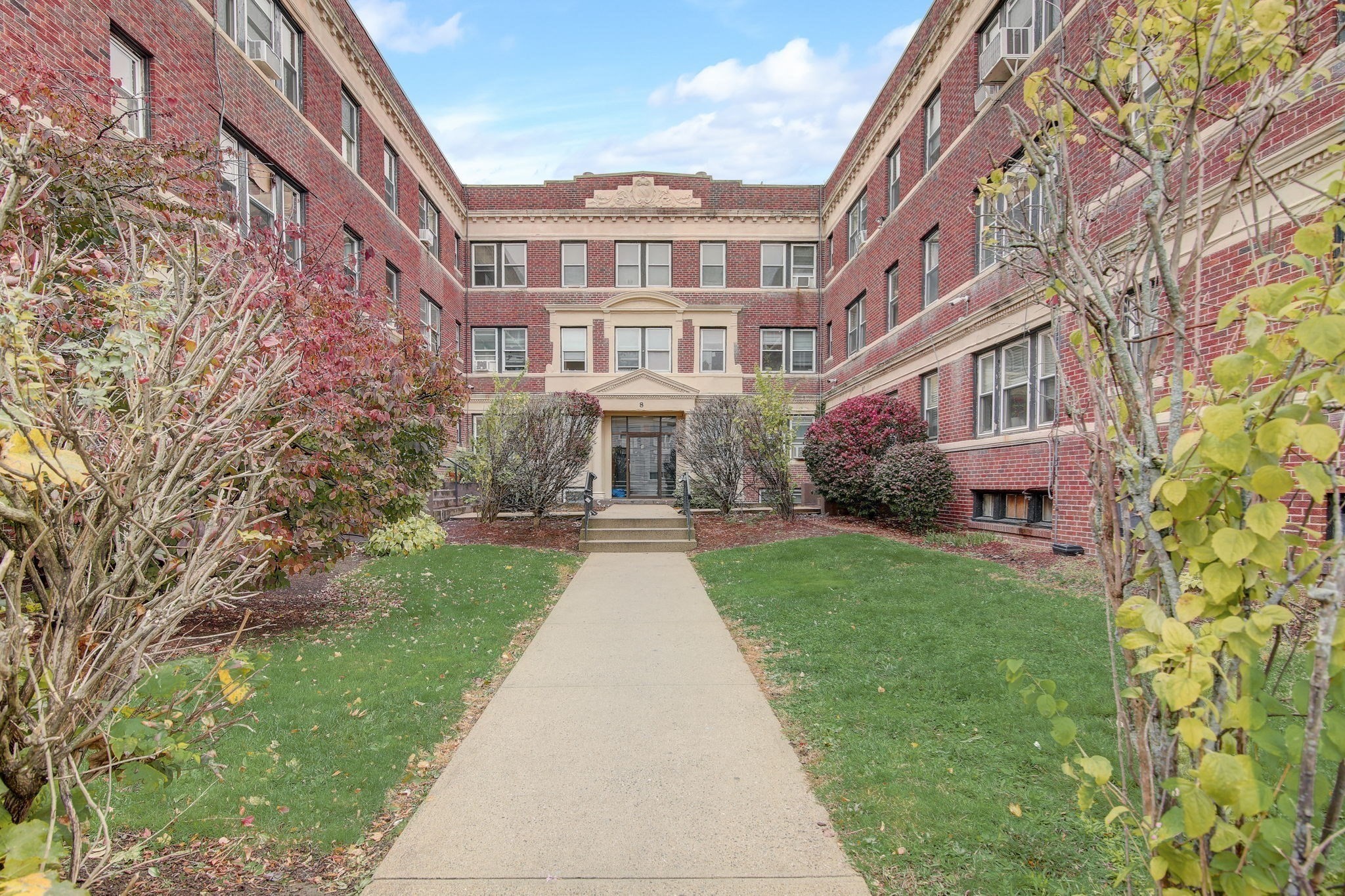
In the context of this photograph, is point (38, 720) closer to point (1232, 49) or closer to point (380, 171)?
point (1232, 49)

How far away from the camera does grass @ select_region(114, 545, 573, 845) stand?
10.6 feet

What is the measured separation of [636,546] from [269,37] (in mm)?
11404

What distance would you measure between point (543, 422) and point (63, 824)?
507 inches

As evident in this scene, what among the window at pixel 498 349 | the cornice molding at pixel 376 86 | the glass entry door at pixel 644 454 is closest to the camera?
the cornice molding at pixel 376 86

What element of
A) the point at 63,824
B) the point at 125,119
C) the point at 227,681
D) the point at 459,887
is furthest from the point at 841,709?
the point at 125,119

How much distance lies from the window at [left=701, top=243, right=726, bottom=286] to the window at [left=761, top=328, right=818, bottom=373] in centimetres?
252

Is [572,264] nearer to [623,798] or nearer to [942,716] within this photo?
[942,716]

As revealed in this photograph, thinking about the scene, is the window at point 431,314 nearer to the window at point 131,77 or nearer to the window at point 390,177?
the window at point 390,177

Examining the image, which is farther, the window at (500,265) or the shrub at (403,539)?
the window at (500,265)

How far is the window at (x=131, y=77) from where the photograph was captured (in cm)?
848

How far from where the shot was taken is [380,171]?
1675 centimetres

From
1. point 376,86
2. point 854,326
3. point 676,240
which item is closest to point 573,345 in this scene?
point 676,240

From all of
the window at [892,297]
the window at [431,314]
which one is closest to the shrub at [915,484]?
the window at [892,297]

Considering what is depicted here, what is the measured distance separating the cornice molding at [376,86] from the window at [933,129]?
42.3 feet
